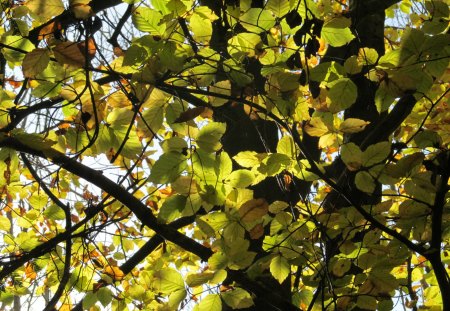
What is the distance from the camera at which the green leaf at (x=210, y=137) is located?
5.37 feet

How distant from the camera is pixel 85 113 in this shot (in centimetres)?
175

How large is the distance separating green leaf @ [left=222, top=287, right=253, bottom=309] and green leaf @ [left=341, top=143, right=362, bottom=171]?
0.59m

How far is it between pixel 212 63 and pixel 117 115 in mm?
419

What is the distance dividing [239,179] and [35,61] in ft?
2.48

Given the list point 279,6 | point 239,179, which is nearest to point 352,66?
point 279,6

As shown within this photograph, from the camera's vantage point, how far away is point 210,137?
1646 millimetres

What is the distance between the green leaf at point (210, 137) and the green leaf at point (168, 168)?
0.08 metres

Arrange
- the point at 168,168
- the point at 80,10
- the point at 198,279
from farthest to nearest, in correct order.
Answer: the point at 198,279 < the point at 168,168 < the point at 80,10

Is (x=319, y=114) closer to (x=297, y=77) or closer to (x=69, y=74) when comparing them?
(x=297, y=77)

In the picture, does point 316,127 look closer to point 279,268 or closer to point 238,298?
point 279,268

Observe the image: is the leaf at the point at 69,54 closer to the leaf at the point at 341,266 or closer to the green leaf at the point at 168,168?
the green leaf at the point at 168,168

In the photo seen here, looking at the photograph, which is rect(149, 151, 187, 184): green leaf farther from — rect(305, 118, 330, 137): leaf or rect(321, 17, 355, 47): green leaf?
rect(321, 17, 355, 47): green leaf

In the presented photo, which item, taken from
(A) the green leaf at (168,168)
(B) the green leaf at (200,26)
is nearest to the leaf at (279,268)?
(A) the green leaf at (168,168)

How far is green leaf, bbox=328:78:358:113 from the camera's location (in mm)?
1663
